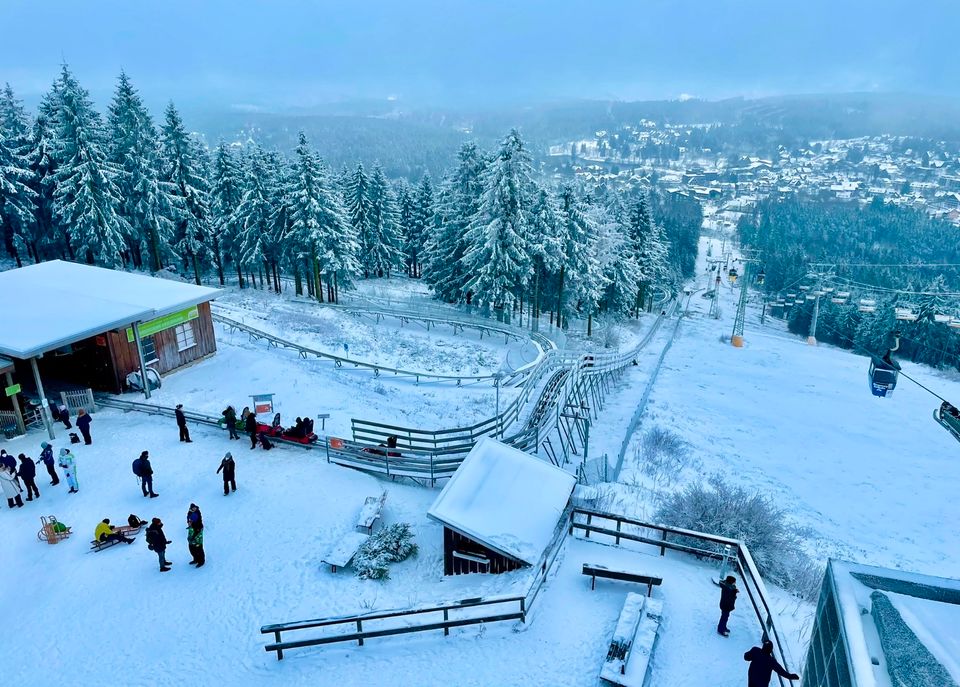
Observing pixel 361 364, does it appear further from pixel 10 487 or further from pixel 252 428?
pixel 10 487

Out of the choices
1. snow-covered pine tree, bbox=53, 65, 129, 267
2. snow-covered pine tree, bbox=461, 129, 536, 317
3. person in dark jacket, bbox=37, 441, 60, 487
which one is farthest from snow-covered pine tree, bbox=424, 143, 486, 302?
person in dark jacket, bbox=37, 441, 60, 487

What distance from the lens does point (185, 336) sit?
82.8 feet

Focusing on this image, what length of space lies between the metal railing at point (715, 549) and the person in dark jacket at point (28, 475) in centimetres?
1410

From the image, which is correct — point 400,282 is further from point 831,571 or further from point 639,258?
point 831,571

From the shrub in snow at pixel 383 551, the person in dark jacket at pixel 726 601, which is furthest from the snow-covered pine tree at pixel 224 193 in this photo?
the person in dark jacket at pixel 726 601

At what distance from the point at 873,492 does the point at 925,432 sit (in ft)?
38.9

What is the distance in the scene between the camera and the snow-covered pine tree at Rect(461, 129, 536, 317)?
35.3 m

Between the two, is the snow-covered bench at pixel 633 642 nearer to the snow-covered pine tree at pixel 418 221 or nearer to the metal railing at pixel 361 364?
the metal railing at pixel 361 364

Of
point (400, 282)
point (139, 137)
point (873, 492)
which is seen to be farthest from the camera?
point (400, 282)

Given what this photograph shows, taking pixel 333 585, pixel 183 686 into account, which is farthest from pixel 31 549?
pixel 333 585

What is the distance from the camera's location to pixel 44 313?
2173 cm

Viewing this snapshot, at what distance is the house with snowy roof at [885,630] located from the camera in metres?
5.50

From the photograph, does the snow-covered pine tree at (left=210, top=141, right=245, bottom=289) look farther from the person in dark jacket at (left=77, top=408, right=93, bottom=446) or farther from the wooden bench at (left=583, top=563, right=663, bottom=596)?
the wooden bench at (left=583, top=563, right=663, bottom=596)

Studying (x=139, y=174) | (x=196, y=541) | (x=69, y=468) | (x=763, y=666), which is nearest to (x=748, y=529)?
(x=763, y=666)
